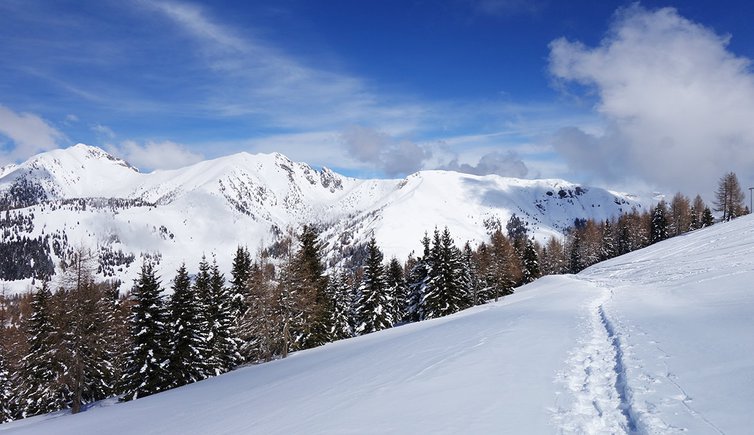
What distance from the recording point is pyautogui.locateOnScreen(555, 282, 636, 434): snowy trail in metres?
7.29

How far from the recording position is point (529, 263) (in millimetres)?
83500

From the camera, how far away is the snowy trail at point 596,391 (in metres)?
7.29

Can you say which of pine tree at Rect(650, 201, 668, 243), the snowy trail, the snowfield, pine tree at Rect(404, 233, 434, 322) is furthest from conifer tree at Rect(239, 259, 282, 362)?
pine tree at Rect(650, 201, 668, 243)

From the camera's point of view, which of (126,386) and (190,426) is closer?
(190,426)

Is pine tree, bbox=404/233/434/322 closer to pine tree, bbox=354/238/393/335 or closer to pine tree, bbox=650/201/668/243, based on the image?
pine tree, bbox=354/238/393/335

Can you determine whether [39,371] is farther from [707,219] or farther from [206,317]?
[707,219]

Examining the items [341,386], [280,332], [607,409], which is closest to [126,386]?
[280,332]

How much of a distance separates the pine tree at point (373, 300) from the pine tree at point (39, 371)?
97.3ft

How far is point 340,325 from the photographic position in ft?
174

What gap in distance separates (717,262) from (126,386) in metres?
50.1

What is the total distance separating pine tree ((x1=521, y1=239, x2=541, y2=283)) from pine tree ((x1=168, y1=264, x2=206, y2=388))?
6436 cm

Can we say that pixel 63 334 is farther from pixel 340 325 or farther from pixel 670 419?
pixel 670 419

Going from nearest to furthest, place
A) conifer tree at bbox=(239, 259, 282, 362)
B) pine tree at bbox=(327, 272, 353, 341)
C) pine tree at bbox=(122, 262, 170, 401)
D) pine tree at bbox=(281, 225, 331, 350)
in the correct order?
conifer tree at bbox=(239, 259, 282, 362) < pine tree at bbox=(281, 225, 331, 350) < pine tree at bbox=(122, 262, 170, 401) < pine tree at bbox=(327, 272, 353, 341)

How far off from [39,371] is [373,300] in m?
32.8
